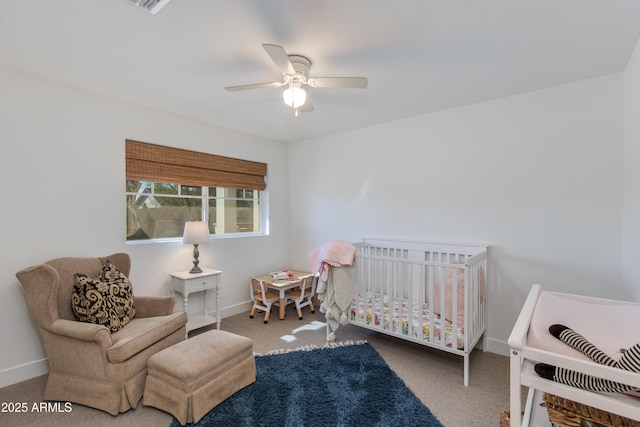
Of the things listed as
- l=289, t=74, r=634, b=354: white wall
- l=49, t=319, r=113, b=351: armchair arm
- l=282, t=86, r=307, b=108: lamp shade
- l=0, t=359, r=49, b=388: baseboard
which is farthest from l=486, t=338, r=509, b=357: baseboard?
l=0, t=359, r=49, b=388: baseboard

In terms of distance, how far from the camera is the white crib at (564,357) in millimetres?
981

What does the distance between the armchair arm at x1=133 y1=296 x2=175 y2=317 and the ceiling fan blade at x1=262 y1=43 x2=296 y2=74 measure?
2.10 metres

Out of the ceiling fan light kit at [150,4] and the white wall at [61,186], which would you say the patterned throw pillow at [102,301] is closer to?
the white wall at [61,186]

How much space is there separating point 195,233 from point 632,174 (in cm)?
371

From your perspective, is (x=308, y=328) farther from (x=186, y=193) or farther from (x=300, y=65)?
(x=300, y=65)

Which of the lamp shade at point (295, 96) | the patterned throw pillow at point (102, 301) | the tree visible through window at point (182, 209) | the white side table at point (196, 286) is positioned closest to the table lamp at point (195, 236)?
the white side table at point (196, 286)

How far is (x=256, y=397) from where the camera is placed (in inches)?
82.2

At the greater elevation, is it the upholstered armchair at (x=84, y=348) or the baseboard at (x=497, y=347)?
the upholstered armchair at (x=84, y=348)

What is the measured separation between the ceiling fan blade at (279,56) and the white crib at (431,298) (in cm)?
184

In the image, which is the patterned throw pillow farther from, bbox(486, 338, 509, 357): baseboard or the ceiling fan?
bbox(486, 338, 509, 357): baseboard

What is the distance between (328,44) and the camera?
72.3 inches

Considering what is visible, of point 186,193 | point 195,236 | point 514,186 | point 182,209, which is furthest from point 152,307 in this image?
point 514,186

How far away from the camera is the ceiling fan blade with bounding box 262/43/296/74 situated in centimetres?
154

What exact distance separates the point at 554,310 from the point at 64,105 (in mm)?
3783
